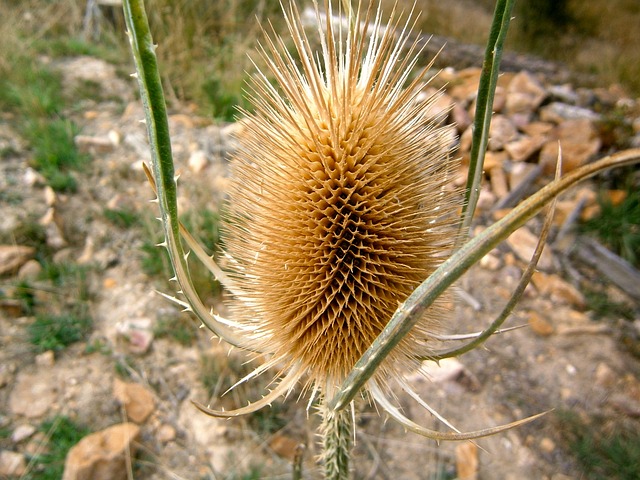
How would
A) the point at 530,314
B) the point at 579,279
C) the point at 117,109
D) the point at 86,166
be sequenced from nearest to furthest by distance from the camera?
the point at 530,314 < the point at 579,279 < the point at 86,166 < the point at 117,109

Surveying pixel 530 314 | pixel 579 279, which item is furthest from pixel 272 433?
pixel 579 279

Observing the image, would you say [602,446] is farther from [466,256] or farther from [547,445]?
[466,256]

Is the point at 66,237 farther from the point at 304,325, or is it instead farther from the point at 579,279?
the point at 579,279

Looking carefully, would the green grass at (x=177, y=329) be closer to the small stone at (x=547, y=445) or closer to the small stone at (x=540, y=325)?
the small stone at (x=547, y=445)

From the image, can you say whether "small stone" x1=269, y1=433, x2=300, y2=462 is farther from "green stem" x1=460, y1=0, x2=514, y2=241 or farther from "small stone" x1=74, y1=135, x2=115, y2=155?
"small stone" x1=74, y1=135, x2=115, y2=155

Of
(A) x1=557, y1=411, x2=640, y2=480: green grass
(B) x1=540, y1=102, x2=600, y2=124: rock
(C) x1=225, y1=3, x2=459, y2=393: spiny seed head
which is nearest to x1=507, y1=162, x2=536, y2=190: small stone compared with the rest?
(B) x1=540, y1=102, x2=600, y2=124: rock

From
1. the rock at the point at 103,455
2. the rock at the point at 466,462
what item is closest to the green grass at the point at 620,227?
the rock at the point at 466,462
